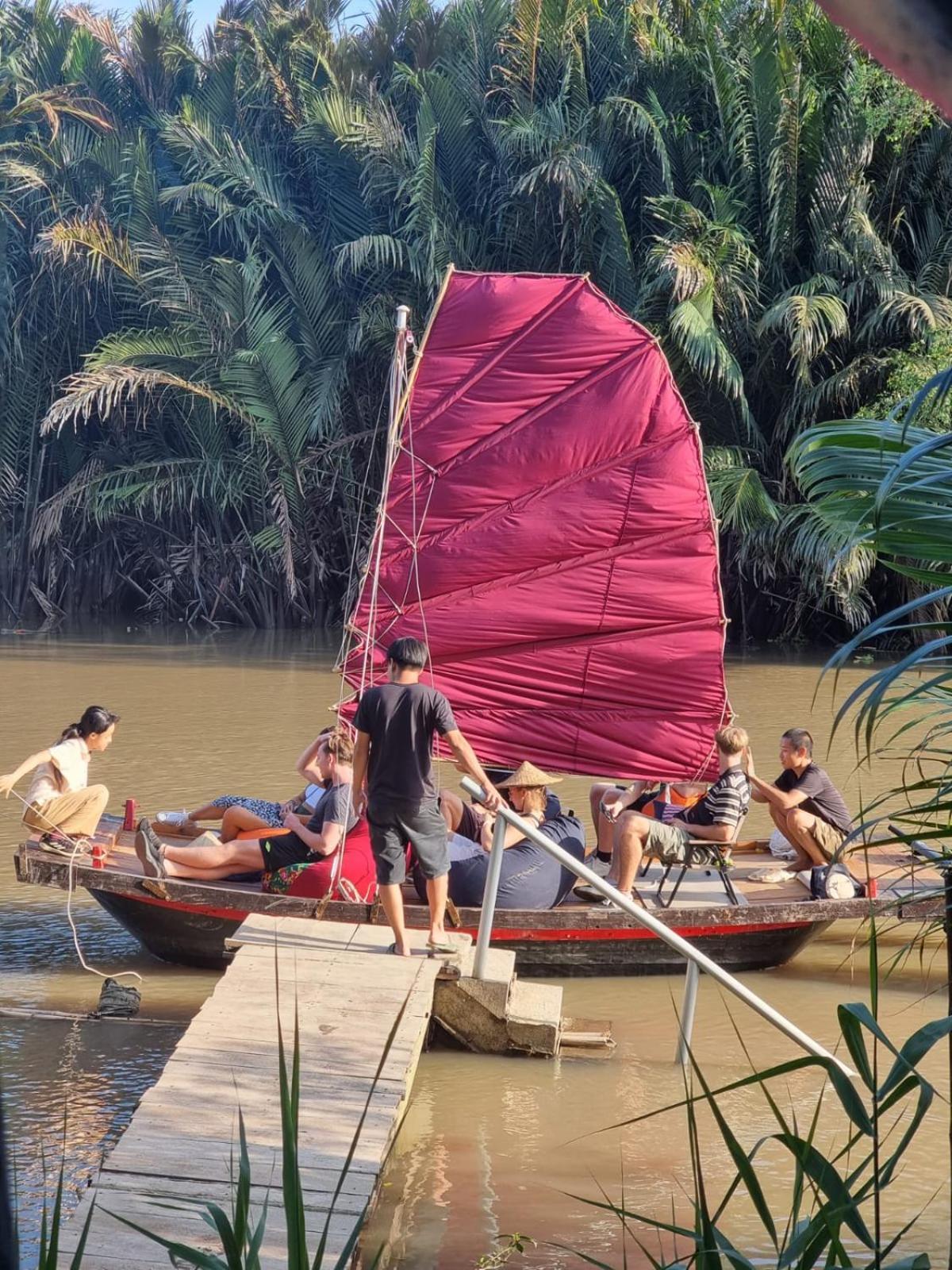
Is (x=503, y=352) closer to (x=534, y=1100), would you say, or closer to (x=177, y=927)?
(x=177, y=927)

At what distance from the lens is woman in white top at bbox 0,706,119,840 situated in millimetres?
5996

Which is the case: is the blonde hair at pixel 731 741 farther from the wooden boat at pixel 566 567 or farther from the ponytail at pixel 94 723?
the ponytail at pixel 94 723

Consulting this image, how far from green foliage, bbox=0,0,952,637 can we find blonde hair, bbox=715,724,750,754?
Result: 8441mm

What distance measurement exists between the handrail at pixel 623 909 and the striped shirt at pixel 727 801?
118 centimetres

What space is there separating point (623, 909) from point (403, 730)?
3.25 ft

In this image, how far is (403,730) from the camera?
4.95 metres

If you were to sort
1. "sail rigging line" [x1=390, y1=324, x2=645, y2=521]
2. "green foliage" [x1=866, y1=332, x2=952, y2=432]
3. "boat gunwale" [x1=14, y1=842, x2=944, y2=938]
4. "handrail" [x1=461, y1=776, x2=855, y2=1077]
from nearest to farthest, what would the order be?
1. "handrail" [x1=461, y1=776, x2=855, y2=1077]
2. "boat gunwale" [x1=14, y1=842, x2=944, y2=938]
3. "sail rigging line" [x1=390, y1=324, x2=645, y2=521]
4. "green foliage" [x1=866, y1=332, x2=952, y2=432]

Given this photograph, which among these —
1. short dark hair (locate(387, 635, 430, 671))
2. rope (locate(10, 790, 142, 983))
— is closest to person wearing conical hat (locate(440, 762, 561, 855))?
short dark hair (locate(387, 635, 430, 671))

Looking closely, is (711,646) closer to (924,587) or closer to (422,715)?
(422,715)

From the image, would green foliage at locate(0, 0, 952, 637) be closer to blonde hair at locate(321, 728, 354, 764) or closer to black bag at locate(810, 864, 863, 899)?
black bag at locate(810, 864, 863, 899)

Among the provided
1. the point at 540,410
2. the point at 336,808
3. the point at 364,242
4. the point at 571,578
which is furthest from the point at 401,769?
the point at 364,242

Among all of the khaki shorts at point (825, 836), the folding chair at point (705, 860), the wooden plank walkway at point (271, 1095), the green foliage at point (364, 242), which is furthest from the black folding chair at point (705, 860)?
the green foliage at point (364, 242)

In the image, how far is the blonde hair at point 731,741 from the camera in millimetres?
5945

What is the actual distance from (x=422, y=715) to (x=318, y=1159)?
175 cm
